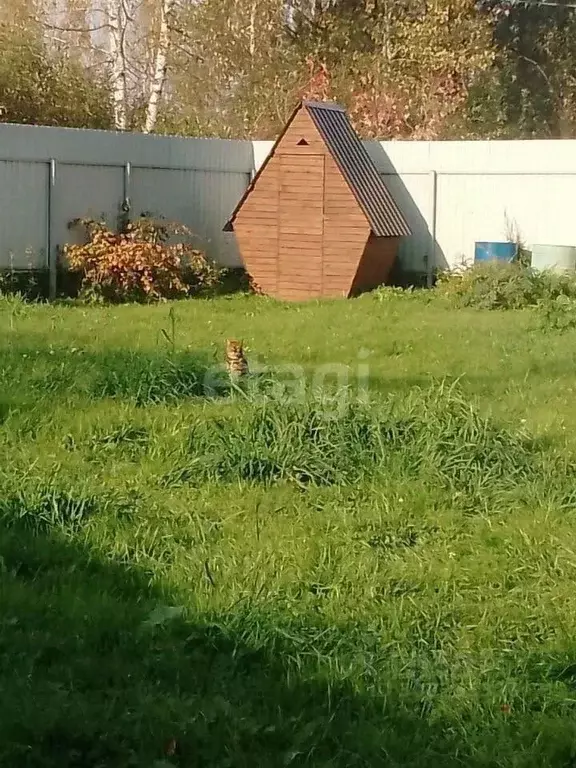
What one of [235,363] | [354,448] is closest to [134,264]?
[235,363]

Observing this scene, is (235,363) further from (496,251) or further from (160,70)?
(160,70)

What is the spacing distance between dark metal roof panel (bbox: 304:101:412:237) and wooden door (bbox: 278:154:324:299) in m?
0.35

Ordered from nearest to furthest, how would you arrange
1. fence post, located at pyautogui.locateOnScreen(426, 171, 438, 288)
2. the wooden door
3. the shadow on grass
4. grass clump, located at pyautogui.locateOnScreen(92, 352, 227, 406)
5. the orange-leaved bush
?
1. the shadow on grass
2. grass clump, located at pyautogui.locateOnScreen(92, 352, 227, 406)
3. the orange-leaved bush
4. the wooden door
5. fence post, located at pyautogui.locateOnScreen(426, 171, 438, 288)

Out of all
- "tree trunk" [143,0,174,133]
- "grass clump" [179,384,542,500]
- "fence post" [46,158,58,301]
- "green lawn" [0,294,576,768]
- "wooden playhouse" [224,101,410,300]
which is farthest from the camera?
"tree trunk" [143,0,174,133]

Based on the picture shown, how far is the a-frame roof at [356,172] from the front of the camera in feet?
48.3

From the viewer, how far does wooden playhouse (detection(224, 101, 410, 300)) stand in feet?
48.1

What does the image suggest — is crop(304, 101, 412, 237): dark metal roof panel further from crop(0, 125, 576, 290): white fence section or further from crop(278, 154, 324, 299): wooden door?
crop(0, 125, 576, 290): white fence section

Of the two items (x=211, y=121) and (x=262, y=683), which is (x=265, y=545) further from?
(x=211, y=121)

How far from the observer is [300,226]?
15.0 metres

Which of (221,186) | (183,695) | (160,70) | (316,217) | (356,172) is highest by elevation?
(160,70)

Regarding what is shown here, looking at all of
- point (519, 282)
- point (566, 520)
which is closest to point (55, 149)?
point (519, 282)

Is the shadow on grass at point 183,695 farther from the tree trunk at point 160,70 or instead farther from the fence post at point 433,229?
the tree trunk at point 160,70

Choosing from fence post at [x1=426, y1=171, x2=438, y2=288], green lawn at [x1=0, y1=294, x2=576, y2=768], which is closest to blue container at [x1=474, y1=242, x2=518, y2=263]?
fence post at [x1=426, y1=171, x2=438, y2=288]

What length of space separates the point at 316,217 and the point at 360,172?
83 centimetres
